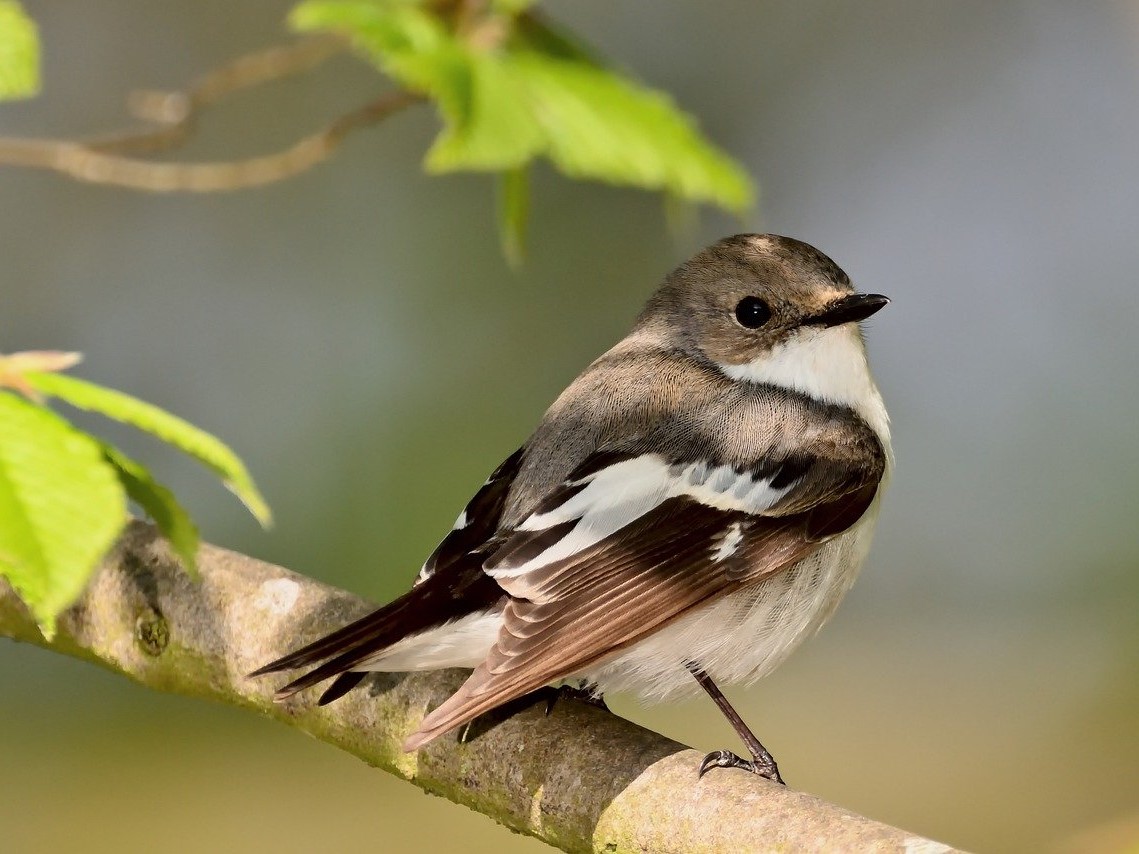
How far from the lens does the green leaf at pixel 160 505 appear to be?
5.72 feet

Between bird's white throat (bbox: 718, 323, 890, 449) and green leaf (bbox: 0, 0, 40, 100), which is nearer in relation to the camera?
green leaf (bbox: 0, 0, 40, 100)

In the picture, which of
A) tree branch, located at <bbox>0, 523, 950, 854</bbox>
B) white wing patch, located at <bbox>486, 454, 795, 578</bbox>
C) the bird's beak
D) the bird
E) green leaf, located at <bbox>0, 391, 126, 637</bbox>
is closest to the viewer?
green leaf, located at <bbox>0, 391, 126, 637</bbox>

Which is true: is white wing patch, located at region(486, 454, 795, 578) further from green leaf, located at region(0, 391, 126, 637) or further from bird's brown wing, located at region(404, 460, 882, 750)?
green leaf, located at region(0, 391, 126, 637)

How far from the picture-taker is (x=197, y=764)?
6387 mm

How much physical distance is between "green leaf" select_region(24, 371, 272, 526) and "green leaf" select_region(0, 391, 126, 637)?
0.17 meters

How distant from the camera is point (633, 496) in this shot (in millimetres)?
2742

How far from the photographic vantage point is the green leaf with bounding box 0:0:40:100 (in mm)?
1504

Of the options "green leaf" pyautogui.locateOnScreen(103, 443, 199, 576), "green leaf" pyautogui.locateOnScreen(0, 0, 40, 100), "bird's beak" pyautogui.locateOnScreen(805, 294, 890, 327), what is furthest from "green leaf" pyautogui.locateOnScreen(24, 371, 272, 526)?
"bird's beak" pyautogui.locateOnScreen(805, 294, 890, 327)

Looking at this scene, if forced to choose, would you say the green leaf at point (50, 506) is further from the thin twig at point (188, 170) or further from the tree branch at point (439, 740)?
the thin twig at point (188, 170)

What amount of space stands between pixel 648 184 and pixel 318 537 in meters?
5.19

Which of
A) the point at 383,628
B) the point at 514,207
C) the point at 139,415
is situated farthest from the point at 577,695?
the point at 139,415

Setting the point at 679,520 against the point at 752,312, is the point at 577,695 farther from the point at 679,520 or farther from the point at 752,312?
the point at 752,312

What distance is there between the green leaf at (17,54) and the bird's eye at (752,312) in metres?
2.02

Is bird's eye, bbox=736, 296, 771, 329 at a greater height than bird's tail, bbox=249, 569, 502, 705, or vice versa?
bird's eye, bbox=736, 296, 771, 329
